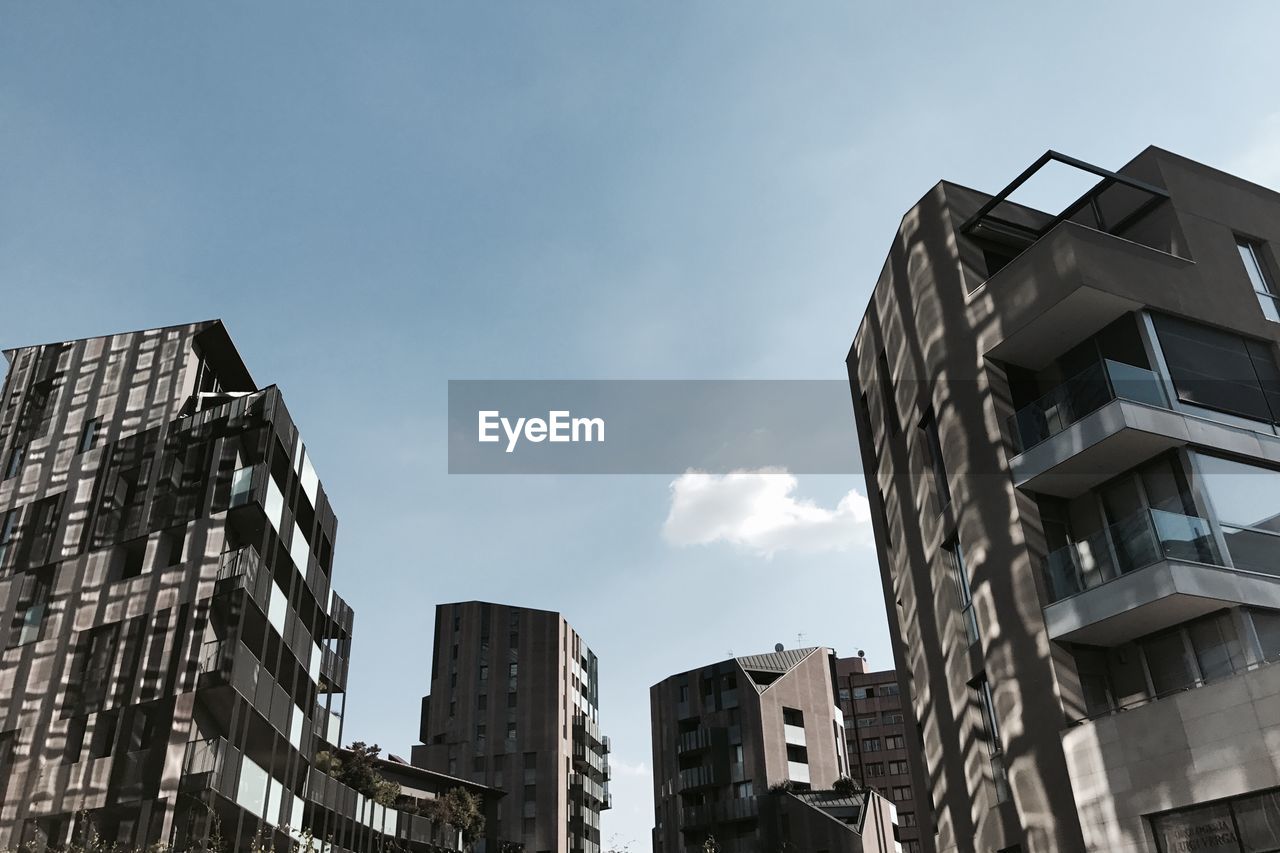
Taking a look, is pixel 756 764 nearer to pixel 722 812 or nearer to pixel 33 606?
pixel 722 812

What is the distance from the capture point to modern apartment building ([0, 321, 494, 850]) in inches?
1022

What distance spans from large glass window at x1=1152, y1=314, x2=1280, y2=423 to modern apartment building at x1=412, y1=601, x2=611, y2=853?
65.2 metres

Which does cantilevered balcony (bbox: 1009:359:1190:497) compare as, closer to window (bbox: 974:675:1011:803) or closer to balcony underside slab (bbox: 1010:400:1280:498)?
balcony underside slab (bbox: 1010:400:1280:498)

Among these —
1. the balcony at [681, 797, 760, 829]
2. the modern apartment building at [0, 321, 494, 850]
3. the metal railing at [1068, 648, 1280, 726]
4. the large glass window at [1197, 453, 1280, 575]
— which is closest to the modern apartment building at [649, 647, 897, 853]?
the balcony at [681, 797, 760, 829]

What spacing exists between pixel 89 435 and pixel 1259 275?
34809 millimetres

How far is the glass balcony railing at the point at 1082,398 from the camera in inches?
797

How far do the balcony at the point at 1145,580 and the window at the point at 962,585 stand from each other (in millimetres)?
2661

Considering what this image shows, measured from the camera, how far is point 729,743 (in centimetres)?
7362

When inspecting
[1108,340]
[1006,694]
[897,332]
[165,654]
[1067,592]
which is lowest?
Result: [1006,694]

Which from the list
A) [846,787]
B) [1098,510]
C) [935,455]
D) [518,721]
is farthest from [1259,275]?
[518,721]

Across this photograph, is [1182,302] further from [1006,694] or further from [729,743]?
[729,743]

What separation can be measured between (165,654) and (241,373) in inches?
489

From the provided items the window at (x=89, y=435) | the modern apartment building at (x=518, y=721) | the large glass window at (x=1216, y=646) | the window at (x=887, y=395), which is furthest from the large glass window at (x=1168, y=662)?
the modern apartment building at (x=518, y=721)

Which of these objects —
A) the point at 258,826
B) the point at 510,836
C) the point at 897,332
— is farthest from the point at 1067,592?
the point at 510,836
